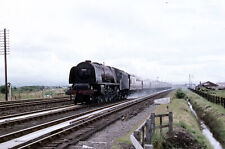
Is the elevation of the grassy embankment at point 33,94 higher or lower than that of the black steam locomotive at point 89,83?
lower

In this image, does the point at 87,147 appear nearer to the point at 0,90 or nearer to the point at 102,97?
the point at 102,97

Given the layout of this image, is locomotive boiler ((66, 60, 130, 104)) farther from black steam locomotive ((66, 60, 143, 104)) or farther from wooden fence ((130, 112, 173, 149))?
wooden fence ((130, 112, 173, 149))

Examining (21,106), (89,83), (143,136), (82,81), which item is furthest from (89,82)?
(143,136)

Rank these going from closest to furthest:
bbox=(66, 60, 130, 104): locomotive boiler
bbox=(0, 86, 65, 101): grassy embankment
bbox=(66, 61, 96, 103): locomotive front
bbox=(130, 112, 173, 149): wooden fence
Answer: bbox=(130, 112, 173, 149): wooden fence, bbox=(66, 61, 96, 103): locomotive front, bbox=(66, 60, 130, 104): locomotive boiler, bbox=(0, 86, 65, 101): grassy embankment

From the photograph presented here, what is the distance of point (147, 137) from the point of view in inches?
332

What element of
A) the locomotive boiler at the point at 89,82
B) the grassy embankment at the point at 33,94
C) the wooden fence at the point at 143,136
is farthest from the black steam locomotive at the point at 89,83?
the wooden fence at the point at 143,136

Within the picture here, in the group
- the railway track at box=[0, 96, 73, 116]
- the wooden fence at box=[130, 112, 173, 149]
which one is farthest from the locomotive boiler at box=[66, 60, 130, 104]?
the wooden fence at box=[130, 112, 173, 149]

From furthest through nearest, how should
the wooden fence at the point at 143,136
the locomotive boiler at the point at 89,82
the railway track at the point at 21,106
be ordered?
the locomotive boiler at the point at 89,82
the railway track at the point at 21,106
the wooden fence at the point at 143,136

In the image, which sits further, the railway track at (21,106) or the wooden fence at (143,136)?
the railway track at (21,106)

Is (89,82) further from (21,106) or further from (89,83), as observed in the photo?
(21,106)

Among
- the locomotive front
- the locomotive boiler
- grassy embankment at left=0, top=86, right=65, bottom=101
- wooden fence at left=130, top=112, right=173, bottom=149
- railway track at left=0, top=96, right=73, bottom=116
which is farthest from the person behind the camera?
grassy embankment at left=0, top=86, right=65, bottom=101

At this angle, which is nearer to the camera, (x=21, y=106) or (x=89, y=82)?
(x=21, y=106)

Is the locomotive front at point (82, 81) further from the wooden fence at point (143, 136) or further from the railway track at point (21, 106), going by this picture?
the wooden fence at point (143, 136)

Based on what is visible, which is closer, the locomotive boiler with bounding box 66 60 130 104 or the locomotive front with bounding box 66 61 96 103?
the locomotive front with bounding box 66 61 96 103
